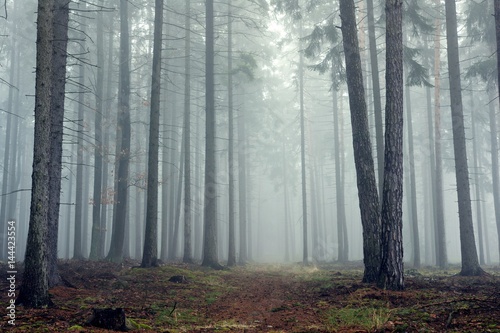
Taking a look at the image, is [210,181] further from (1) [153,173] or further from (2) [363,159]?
(2) [363,159]

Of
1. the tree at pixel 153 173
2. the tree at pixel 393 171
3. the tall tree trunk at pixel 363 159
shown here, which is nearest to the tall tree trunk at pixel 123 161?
the tree at pixel 153 173

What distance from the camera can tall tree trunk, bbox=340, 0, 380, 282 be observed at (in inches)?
421

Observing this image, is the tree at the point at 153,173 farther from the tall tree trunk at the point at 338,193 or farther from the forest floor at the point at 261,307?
the tall tree trunk at the point at 338,193

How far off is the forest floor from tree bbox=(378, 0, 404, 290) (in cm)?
52

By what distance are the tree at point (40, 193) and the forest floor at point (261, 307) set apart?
14.9 inches

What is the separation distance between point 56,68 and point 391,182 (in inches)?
344

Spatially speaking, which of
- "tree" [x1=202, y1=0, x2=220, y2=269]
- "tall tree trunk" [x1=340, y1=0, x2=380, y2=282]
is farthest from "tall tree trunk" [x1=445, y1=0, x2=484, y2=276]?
"tree" [x1=202, y1=0, x2=220, y2=269]

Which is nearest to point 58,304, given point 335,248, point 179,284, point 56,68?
point 179,284

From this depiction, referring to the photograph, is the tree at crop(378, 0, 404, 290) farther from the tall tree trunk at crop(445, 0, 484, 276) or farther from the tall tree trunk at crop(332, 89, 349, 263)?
the tall tree trunk at crop(332, 89, 349, 263)

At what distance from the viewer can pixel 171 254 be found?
2700cm

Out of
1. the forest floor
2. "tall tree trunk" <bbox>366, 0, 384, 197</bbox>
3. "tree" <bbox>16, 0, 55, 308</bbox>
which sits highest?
"tall tree trunk" <bbox>366, 0, 384, 197</bbox>

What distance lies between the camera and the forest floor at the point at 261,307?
5.96 m

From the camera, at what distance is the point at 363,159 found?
36.4 feet

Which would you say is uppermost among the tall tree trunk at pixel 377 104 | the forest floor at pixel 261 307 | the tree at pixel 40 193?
the tall tree trunk at pixel 377 104
